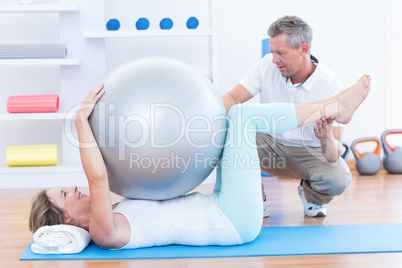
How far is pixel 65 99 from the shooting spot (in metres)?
4.09

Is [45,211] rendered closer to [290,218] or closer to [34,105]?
[290,218]

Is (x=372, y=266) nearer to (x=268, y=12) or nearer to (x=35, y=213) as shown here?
(x=35, y=213)

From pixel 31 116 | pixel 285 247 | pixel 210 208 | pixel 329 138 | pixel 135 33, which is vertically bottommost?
pixel 285 247

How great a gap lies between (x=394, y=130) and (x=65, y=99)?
276cm

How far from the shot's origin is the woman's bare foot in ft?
7.52

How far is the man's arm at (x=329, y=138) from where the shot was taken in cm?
236

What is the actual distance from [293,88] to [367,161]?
182 cm

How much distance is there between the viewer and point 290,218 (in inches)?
107

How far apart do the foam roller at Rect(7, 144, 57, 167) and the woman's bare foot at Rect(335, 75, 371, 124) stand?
243cm

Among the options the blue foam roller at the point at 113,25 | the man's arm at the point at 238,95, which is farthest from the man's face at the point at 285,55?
the blue foam roller at the point at 113,25

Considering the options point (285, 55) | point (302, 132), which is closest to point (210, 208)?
point (302, 132)

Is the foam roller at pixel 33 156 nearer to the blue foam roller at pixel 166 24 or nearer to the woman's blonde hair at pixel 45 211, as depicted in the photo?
the blue foam roller at pixel 166 24

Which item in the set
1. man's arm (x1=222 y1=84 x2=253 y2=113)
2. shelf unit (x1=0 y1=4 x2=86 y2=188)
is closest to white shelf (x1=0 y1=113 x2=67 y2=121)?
shelf unit (x1=0 y1=4 x2=86 y2=188)

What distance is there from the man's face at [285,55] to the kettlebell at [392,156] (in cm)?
194
